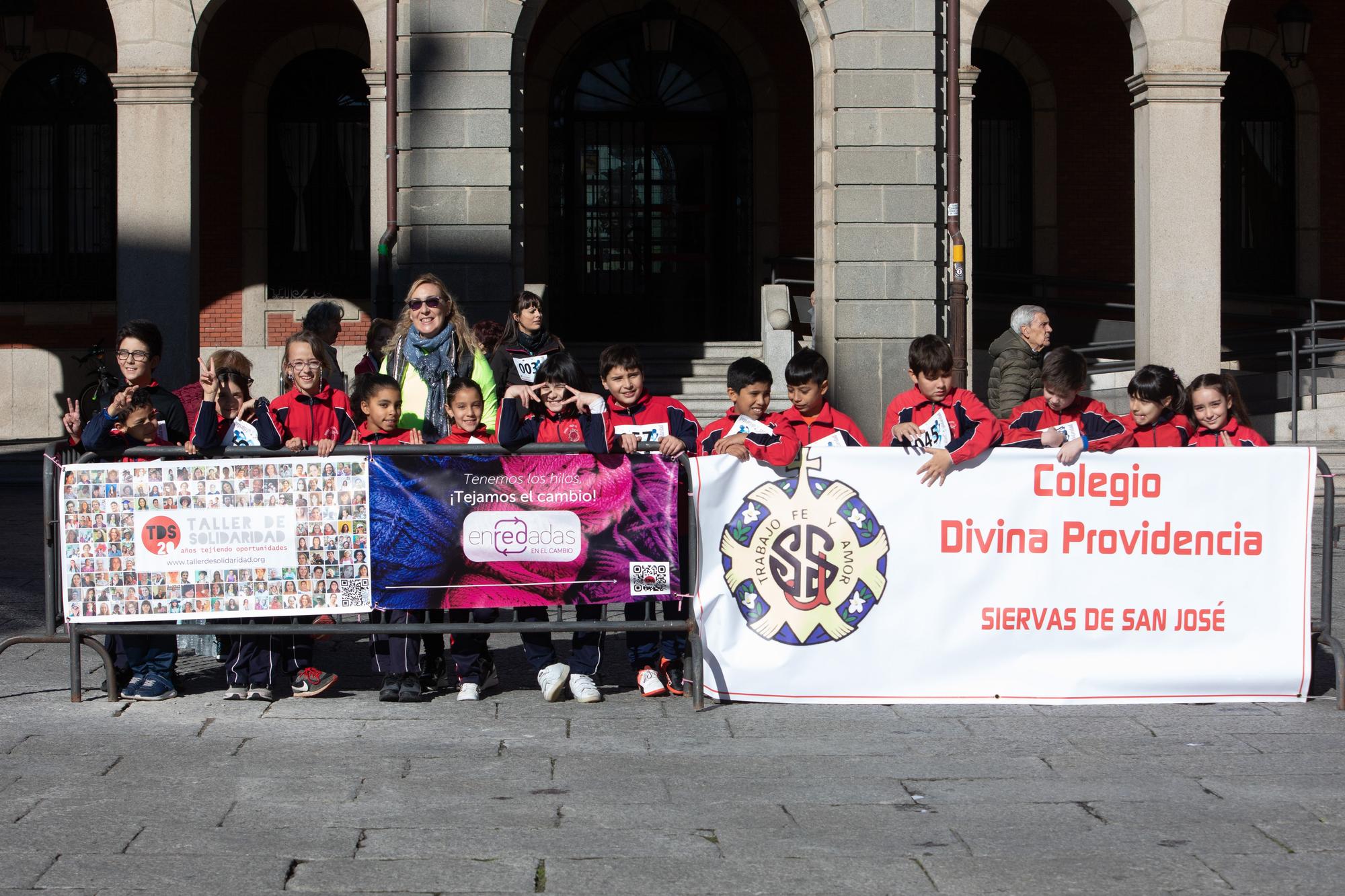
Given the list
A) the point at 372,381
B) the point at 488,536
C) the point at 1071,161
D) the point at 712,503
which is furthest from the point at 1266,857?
the point at 1071,161

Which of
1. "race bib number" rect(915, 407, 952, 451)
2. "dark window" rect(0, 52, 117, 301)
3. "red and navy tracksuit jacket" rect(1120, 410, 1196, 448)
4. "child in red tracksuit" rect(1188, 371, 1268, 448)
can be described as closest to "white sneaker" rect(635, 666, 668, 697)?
"race bib number" rect(915, 407, 952, 451)

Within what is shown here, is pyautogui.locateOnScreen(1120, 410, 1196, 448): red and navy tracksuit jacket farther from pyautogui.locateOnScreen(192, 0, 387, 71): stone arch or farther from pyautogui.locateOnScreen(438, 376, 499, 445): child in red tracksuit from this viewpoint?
pyautogui.locateOnScreen(192, 0, 387, 71): stone arch

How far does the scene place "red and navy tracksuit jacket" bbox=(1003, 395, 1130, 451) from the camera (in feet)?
22.6

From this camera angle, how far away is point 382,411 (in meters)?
7.01

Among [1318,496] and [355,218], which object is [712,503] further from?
[355,218]

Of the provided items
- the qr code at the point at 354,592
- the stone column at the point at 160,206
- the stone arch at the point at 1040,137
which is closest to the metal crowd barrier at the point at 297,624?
the qr code at the point at 354,592

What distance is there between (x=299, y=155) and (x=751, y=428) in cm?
1447

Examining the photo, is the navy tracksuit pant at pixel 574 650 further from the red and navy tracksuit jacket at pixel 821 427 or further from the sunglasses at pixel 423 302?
the sunglasses at pixel 423 302

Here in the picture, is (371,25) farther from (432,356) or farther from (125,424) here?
(125,424)

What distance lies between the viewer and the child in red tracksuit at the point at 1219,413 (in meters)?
7.23

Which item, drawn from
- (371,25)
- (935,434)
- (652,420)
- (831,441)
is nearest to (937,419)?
(935,434)

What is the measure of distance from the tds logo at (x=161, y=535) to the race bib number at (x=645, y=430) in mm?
1916

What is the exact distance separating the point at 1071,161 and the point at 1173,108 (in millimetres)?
5055

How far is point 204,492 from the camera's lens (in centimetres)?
663
